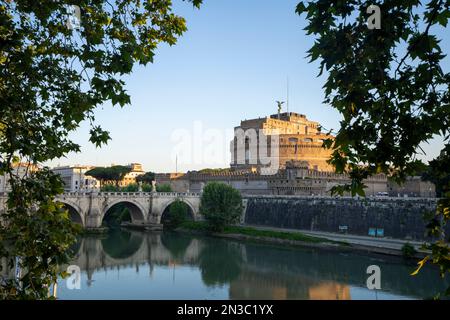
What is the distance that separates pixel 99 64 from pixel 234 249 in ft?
65.1

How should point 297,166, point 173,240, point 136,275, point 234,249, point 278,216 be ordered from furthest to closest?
point 297,166, point 278,216, point 173,240, point 234,249, point 136,275

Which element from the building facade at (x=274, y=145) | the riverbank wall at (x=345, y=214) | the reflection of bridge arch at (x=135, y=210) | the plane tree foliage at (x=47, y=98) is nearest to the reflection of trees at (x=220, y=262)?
the riverbank wall at (x=345, y=214)

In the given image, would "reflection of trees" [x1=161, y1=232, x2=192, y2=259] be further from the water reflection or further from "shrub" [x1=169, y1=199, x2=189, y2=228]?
"shrub" [x1=169, y1=199, x2=189, y2=228]

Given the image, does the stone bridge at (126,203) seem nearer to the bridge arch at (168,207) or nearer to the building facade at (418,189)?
the bridge arch at (168,207)

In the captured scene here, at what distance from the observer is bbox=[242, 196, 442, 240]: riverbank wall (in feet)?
71.6

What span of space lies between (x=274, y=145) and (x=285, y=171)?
12.7 m

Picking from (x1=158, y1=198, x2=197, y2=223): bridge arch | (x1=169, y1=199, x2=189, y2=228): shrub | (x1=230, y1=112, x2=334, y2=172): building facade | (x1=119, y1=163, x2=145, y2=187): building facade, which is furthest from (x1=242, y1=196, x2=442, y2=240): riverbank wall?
(x1=119, y1=163, x2=145, y2=187): building facade

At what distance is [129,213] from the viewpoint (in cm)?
3494

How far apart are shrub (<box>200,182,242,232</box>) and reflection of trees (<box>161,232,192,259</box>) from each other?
188cm

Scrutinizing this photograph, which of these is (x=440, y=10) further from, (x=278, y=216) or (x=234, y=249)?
(x=278, y=216)

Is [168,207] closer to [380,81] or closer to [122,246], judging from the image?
[122,246]

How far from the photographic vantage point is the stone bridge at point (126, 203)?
91.4ft

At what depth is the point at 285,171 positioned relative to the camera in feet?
111

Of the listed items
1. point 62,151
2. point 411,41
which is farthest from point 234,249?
point 411,41
